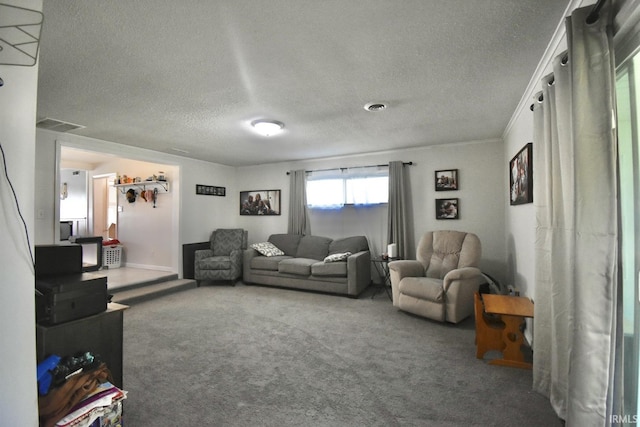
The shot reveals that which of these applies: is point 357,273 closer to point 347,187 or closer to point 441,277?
point 441,277

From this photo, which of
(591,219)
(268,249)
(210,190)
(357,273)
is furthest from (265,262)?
(591,219)

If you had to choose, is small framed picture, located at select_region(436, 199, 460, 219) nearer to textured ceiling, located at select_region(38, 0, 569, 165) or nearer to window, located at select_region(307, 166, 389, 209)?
window, located at select_region(307, 166, 389, 209)

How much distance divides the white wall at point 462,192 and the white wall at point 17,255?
438 centimetres

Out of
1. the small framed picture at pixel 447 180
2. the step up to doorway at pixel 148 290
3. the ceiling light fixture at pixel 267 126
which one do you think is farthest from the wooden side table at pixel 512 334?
the step up to doorway at pixel 148 290

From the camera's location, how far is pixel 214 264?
4.93 meters

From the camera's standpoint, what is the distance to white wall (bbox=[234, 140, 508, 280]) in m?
4.11

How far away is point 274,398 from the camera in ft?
6.11

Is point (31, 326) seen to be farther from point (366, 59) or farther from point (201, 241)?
point (201, 241)

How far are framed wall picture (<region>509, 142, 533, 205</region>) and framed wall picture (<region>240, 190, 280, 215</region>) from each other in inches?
159

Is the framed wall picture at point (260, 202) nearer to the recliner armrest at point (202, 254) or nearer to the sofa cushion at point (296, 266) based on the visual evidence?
the recliner armrest at point (202, 254)

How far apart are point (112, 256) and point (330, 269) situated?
487 cm

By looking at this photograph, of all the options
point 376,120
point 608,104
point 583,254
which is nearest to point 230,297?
point 376,120

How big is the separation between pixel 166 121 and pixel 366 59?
2.46 m

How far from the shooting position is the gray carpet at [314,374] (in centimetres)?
169
